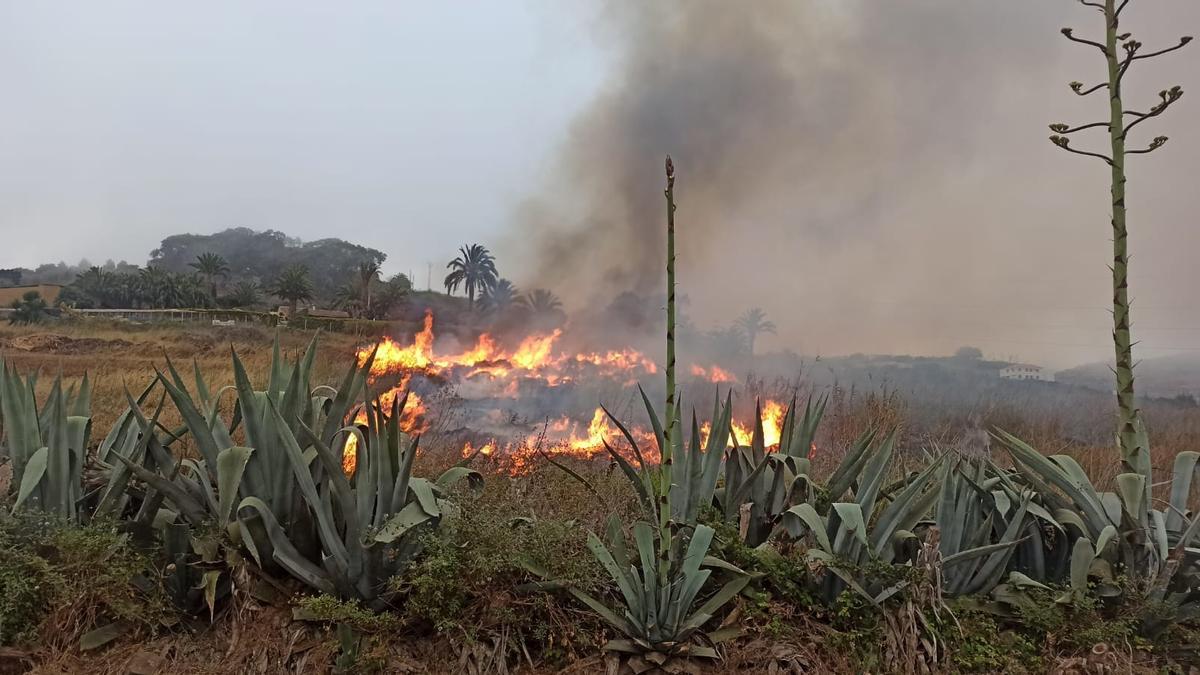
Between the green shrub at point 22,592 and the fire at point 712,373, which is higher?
the fire at point 712,373

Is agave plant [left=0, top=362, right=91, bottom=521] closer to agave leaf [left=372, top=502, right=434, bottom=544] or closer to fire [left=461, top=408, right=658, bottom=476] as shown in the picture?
agave leaf [left=372, top=502, right=434, bottom=544]

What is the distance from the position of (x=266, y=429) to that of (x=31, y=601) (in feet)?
3.62

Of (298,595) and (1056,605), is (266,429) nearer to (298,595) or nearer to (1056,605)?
(298,595)

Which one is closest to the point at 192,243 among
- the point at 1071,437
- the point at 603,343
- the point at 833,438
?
the point at 603,343

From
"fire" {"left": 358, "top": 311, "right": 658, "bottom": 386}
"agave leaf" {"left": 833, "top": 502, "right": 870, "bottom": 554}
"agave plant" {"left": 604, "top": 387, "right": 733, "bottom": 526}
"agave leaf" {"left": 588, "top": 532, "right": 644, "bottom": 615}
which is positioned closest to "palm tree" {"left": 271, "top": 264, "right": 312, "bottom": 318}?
"fire" {"left": 358, "top": 311, "right": 658, "bottom": 386}

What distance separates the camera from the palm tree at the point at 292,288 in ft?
63.6

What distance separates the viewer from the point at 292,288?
1945 cm

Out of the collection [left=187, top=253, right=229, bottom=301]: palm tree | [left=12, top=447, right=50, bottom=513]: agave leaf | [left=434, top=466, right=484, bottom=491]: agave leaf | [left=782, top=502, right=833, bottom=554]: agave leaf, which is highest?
[left=187, top=253, right=229, bottom=301]: palm tree

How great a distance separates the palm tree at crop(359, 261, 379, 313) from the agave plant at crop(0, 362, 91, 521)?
16.9m

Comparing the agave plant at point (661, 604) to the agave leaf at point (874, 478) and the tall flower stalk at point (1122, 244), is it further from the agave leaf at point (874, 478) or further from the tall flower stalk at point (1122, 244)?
the tall flower stalk at point (1122, 244)

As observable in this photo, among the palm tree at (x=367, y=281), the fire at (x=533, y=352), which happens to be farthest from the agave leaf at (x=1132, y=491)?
the palm tree at (x=367, y=281)

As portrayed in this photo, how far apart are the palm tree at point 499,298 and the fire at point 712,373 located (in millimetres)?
6344

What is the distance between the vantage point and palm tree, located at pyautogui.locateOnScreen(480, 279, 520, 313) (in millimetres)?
19167

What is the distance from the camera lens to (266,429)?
9.35 ft
